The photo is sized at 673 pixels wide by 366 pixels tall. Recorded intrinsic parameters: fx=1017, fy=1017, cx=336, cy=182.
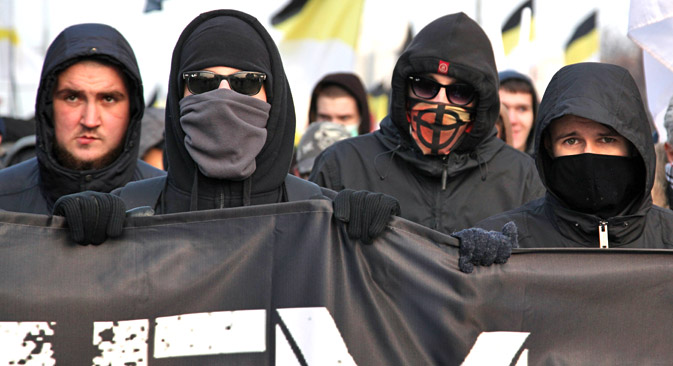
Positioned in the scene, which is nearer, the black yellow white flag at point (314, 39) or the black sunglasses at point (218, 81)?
the black sunglasses at point (218, 81)

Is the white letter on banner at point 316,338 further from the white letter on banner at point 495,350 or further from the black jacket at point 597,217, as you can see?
the black jacket at point 597,217

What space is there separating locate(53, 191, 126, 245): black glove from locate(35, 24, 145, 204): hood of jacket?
135 cm

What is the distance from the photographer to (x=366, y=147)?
15.6 feet

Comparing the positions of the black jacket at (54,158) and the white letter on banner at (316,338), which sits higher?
the black jacket at (54,158)

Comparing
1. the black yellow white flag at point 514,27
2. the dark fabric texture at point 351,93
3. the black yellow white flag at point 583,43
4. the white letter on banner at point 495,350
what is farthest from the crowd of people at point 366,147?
the black yellow white flag at point 514,27

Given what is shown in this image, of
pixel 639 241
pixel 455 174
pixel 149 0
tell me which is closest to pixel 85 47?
pixel 455 174

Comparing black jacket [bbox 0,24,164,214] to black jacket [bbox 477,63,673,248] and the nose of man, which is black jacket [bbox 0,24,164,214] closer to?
the nose of man

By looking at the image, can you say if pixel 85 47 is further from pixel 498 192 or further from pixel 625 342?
pixel 625 342

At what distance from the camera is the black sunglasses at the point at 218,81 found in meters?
3.45

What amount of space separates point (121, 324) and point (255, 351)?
1.37 feet

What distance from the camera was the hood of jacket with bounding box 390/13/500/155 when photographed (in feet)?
15.0

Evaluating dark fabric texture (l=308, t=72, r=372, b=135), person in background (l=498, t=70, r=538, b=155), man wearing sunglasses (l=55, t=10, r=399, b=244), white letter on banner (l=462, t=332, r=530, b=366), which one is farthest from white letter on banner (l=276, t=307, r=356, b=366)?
dark fabric texture (l=308, t=72, r=372, b=135)

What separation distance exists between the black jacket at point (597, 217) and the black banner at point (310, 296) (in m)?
0.45

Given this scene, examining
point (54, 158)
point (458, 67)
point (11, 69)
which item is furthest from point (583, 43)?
point (54, 158)
